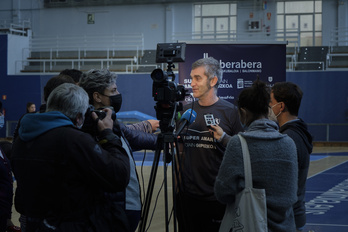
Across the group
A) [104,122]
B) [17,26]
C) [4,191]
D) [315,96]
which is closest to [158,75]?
[104,122]

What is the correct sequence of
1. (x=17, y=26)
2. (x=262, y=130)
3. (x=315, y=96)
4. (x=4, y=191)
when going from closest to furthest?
(x=262, y=130), (x=4, y=191), (x=315, y=96), (x=17, y=26)

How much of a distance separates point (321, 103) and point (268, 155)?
14491 mm

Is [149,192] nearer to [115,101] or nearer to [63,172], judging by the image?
[115,101]

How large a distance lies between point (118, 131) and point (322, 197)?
5.54m

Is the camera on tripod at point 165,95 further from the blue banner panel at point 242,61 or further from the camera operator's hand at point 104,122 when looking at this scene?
the blue banner panel at point 242,61

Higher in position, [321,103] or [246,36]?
[246,36]

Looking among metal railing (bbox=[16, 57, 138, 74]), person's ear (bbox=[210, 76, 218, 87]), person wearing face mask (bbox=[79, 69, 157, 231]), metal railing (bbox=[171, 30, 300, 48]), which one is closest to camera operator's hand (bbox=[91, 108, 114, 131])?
person wearing face mask (bbox=[79, 69, 157, 231])

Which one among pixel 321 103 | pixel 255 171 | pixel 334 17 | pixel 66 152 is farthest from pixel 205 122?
pixel 334 17

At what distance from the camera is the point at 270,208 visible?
2.49m

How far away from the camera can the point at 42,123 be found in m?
2.31

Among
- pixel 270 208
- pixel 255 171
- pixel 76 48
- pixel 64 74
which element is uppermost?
pixel 76 48

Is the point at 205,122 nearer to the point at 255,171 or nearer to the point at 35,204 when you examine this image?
the point at 255,171

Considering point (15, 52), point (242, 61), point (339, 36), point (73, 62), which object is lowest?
point (242, 61)

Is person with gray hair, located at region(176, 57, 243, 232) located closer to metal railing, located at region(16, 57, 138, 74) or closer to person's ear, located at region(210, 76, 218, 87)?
person's ear, located at region(210, 76, 218, 87)
